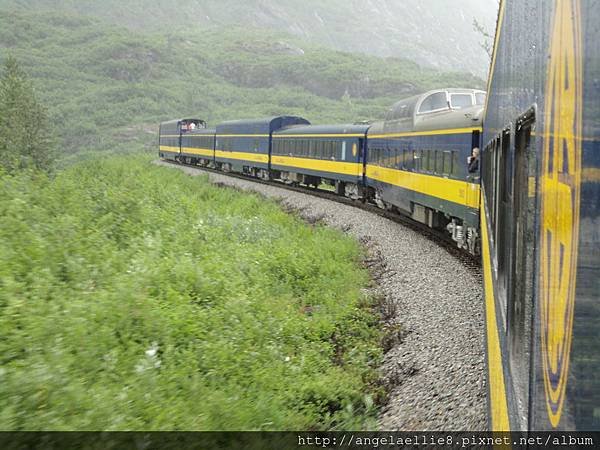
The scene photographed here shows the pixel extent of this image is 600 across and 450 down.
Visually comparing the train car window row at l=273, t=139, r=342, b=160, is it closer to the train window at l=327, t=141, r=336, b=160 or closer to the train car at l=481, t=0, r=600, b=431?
the train window at l=327, t=141, r=336, b=160

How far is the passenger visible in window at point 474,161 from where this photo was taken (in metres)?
11.3

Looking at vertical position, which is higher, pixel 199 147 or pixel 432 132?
pixel 199 147

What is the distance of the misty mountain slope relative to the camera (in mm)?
147125

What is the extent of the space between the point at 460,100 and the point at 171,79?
83853 millimetres

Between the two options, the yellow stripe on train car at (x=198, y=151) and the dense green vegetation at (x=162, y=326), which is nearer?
the dense green vegetation at (x=162, y=326)

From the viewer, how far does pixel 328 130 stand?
2567cm

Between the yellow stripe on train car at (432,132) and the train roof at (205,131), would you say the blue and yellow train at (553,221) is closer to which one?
the yellow stripe on train car at (432,132)

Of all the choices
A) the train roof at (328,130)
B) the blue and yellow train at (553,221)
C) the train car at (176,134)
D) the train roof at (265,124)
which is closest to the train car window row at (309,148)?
the train roof at (328,130)

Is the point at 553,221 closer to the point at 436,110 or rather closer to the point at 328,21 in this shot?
the point at 436,110

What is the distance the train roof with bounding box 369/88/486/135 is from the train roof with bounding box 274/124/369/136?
15.3ft

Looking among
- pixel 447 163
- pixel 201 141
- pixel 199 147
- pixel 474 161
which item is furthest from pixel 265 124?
pixel 474 161

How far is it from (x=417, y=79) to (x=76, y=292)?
3576 inches

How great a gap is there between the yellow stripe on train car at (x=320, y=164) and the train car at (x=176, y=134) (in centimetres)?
1575

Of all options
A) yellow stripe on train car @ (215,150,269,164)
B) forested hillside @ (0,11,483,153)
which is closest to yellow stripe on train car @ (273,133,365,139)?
yellow stripe on train car @ (215,150,269,164)
